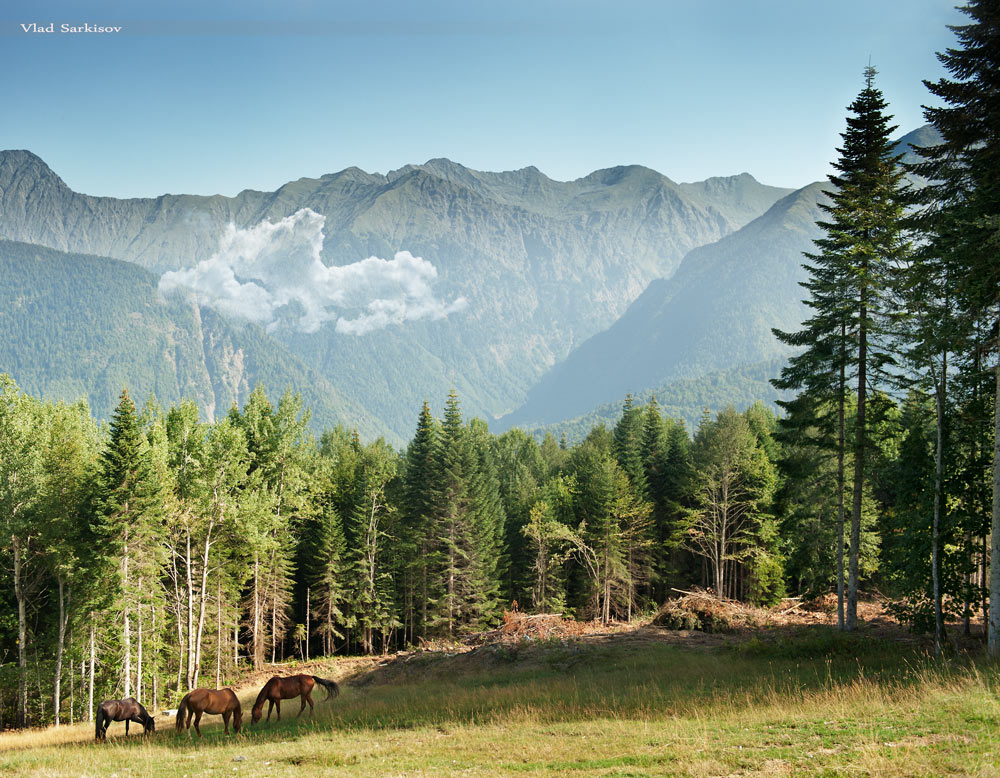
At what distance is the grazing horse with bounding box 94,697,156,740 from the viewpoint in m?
17.6

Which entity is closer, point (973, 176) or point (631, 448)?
point (973, 176)

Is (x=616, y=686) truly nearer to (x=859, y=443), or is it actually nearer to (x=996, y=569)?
(x=996, y=569)

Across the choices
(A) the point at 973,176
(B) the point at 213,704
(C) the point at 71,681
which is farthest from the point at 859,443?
(C) the point at 71,681

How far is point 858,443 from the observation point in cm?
2153

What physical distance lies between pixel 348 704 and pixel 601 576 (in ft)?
96.3

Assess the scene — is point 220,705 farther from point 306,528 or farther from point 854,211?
point 306,528

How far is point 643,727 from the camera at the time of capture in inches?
470

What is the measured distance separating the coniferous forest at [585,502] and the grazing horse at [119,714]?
1095 cm

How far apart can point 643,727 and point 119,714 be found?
14.8 m

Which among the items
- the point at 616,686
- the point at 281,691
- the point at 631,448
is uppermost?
the point at 631,448

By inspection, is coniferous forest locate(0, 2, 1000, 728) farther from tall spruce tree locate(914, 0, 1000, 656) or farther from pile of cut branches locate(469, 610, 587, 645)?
pile of cut branches locate(469, 610, 587, 645)

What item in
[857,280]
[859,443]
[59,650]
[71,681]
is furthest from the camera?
[71,681]

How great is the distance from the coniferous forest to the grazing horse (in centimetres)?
1095

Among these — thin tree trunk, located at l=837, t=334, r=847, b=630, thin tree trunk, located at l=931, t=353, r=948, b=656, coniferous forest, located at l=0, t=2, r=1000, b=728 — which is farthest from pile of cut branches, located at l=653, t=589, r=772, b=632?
thin tree trunk, located at l=931, t=353, r=948, b=656
